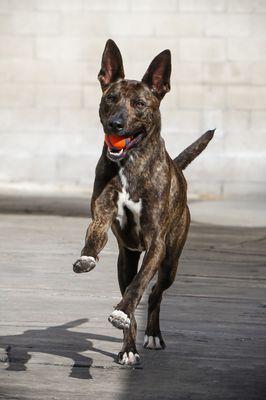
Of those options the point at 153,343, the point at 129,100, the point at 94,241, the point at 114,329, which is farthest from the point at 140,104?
the point at 114,329

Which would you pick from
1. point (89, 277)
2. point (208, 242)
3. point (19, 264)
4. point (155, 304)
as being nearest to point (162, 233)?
point (155, 304)

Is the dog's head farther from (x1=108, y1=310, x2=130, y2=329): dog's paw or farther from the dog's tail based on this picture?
the dog's tail

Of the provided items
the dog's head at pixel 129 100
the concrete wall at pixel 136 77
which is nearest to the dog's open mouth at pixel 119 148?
the dog's head at pixel 129 100

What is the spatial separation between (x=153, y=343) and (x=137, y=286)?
2.38 feet

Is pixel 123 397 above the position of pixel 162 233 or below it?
below

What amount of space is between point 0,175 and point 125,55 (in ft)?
7.76

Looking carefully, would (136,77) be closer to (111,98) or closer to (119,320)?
(111,98)

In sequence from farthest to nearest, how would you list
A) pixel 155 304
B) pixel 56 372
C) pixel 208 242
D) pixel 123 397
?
pixel 208 242
pixel 155 304
pixel 56 372
pixel 123 397

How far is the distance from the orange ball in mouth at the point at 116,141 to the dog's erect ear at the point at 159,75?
383mm

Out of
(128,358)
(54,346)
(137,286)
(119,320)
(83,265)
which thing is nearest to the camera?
(119,320)

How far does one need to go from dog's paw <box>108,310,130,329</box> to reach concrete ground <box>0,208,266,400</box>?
0.99 ft

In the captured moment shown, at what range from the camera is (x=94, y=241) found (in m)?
5.41

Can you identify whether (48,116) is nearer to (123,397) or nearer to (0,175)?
(0,175)

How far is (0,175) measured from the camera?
15250 millimetres
